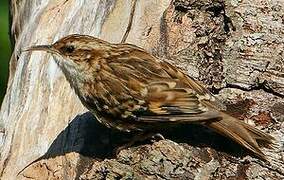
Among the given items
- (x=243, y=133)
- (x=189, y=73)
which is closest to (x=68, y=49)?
(x=189, y=73)

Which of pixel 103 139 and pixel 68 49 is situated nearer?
pixel 103 139

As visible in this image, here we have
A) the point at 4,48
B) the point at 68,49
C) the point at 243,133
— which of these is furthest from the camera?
the point at 4,48

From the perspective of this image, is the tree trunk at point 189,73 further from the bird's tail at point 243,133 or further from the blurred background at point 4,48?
the blurred background at point 4,48

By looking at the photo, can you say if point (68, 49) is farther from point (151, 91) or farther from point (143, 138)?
point (143, 138)

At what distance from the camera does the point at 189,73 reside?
3807 mm

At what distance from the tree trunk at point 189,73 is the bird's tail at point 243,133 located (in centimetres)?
3

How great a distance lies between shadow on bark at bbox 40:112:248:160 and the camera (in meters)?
3.59

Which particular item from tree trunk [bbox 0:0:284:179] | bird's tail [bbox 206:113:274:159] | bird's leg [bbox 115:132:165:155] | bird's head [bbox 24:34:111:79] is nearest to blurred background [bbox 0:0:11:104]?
tree trunk [bbox 0:0:284:179]

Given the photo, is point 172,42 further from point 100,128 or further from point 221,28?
point 100,128

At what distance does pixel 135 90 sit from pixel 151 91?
65mm

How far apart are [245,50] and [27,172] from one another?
1030 mm

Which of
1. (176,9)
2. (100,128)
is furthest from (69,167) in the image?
(176,9)

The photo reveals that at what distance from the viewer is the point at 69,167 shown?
3.74m

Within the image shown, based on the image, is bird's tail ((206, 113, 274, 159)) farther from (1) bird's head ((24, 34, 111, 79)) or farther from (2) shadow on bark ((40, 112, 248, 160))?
(1) bird's head ((24, 34, 111, 79))
